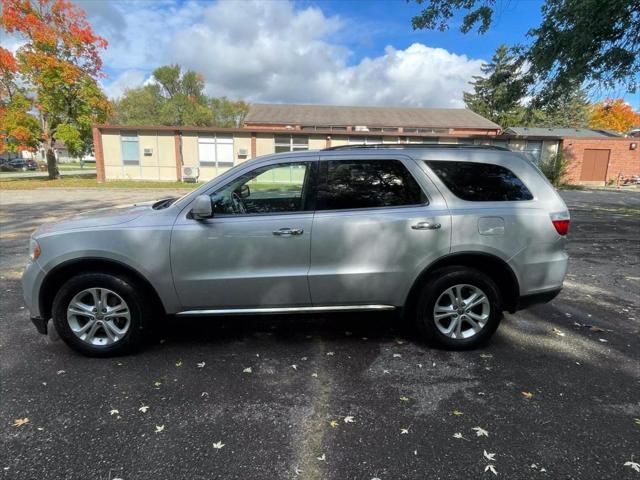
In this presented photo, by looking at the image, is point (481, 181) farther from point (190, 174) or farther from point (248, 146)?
point (248, 146)

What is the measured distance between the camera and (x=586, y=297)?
5473 millimetres

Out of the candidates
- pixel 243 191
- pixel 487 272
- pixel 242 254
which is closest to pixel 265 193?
pixel 243 191

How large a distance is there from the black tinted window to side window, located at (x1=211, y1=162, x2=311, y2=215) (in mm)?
1207

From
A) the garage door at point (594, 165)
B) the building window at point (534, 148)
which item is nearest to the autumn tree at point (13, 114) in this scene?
the building window at point (534, 148)

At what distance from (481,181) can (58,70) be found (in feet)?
99.7

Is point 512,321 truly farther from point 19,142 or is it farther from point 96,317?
point 19,142

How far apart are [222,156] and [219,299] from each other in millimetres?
25114

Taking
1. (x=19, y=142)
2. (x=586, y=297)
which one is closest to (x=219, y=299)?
(x=586, y=297)

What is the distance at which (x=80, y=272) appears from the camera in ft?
11.7

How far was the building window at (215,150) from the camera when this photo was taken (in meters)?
27.0

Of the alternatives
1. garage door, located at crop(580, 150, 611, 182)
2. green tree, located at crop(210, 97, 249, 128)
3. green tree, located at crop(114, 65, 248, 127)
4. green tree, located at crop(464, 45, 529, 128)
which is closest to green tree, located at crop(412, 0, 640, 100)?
green tree, located at crop(464, 45, 529, 128)

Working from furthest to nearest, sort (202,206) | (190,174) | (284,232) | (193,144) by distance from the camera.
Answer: (193,144)
(190,174)
(284,232)
(202,206)

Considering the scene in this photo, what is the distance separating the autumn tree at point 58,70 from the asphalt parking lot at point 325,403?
27642 mm

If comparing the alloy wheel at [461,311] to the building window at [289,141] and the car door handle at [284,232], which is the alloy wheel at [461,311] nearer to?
the car door handle at [284,232]
